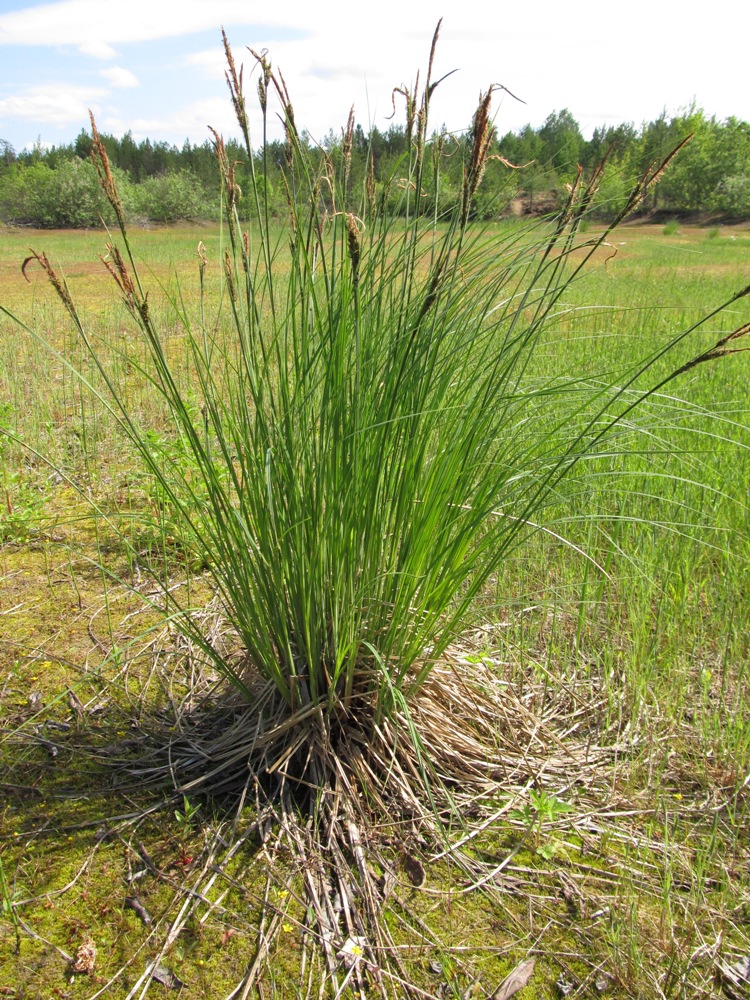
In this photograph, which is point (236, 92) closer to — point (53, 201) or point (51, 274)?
point (51, 274)

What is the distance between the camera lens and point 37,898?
134 centimetres

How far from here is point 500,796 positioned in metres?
1.59

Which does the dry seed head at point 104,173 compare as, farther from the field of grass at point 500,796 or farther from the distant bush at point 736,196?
the distant bush at point 736,196

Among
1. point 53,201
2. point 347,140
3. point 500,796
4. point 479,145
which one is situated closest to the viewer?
point 479,145

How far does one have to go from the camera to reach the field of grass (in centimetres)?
126

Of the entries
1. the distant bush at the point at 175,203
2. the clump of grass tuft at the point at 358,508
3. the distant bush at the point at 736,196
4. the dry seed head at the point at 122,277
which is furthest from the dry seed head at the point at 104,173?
the distant bush at the point at 736,196

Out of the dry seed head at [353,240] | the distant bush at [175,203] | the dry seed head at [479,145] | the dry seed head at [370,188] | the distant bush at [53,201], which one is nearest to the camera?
the dry seed head at [353,240]

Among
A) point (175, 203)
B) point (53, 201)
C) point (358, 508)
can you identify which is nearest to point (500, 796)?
point (358, 508)

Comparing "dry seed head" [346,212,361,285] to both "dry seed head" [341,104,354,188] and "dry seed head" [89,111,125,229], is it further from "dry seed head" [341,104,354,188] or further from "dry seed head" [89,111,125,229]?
"dry seed head" [89,111,125,229]

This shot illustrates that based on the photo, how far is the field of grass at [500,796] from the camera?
4.12 ft

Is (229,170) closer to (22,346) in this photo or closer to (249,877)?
(249,877)

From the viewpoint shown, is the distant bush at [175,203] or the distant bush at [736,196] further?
the distant bush at [736,196]

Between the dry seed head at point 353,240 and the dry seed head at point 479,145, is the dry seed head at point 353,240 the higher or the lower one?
the lower one

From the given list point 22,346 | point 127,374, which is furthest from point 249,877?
point 22,346
